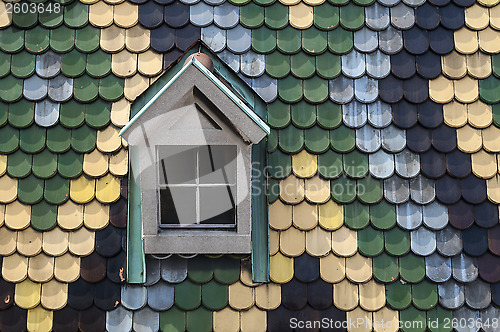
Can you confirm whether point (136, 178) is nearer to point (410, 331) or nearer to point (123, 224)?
point (123, 224)

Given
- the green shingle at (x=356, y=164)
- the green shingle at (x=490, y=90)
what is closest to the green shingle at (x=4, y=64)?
the green shingle at (x=356, y=164)

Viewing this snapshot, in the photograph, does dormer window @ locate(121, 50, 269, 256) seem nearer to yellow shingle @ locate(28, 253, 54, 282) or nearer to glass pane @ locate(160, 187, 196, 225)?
glass pane @ locate(160, 187, 196, 225)

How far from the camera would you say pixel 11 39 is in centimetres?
388

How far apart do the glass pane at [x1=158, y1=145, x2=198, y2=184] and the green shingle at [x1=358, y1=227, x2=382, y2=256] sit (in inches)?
46.2

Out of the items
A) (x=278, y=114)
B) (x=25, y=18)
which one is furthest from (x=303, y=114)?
(x=25, y=18)

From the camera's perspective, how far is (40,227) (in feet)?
12.2

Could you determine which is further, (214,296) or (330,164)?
(330,164)

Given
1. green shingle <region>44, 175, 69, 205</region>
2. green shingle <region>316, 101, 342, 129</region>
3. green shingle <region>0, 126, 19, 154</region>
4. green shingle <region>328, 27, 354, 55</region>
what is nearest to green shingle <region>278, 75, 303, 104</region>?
green shingle <region>316, 101, 342, 129</region>

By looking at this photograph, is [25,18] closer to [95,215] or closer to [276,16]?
[95,215]

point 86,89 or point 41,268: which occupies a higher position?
point 86,89

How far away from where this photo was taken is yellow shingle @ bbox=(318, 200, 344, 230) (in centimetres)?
372

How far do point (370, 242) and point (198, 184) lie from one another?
1.20m

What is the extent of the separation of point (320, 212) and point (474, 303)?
1163mm

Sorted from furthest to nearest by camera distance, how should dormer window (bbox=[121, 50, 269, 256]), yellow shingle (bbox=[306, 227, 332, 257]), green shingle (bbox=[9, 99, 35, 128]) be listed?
1. green shingle (bbox=[9, 99, 35, 128])
2. yellow shingle (bbox=[306, 227, 332, 257])
3. dormer window (bbox=[121, 50, 269, 256])
